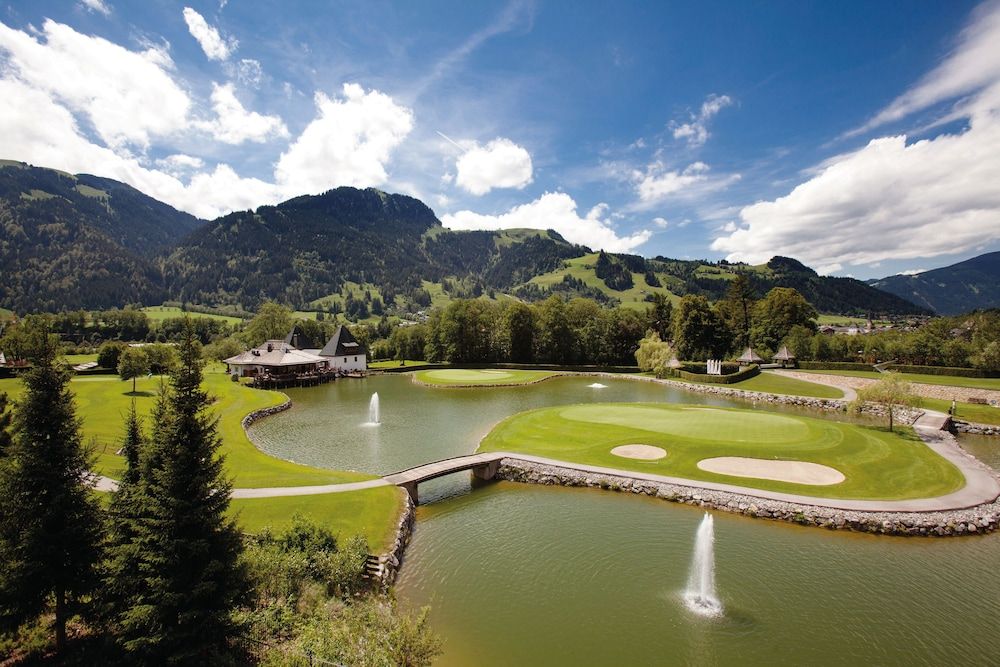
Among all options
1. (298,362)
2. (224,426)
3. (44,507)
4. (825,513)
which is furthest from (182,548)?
(298,362)

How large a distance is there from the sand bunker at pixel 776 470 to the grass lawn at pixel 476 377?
37890mm

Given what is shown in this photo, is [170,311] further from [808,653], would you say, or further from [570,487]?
[808,653]

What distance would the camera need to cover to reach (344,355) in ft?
257

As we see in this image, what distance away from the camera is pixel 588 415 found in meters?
38.5

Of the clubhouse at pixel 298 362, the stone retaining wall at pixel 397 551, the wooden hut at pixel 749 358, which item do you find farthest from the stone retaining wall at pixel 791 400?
the clubhouse at pixel 298 362

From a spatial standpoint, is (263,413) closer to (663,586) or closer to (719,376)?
(663,586)

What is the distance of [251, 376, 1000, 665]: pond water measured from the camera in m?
12.6

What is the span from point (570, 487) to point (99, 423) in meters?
36.1

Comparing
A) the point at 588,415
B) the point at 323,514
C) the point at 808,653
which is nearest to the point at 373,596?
the point at 323,514

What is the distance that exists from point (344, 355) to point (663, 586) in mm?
70497

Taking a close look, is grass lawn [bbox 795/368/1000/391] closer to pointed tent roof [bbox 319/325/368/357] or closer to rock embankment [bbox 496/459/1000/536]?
rock embankment [bbox 496/459/1000/536]

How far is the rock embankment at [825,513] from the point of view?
63.8ft

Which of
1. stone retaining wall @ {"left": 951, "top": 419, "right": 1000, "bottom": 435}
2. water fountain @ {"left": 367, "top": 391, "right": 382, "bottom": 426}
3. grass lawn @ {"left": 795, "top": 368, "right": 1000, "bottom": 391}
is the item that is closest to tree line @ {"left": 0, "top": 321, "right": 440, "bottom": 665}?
water fountain @ {"left": 367, "top": 391, "right": 382, "bottom": 426}

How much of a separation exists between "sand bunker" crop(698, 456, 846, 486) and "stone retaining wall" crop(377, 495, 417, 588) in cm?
1638
